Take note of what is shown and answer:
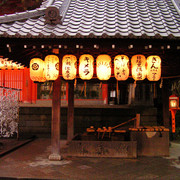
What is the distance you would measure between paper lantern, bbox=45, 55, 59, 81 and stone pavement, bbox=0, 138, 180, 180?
3.39 metres

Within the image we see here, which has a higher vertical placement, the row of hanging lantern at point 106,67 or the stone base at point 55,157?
the row of hanging lantern at point 106,67

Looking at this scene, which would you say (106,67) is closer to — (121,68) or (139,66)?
(121,68)

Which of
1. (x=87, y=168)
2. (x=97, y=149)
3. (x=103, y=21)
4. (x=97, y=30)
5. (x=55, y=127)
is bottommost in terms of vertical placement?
(x=87, y=168)

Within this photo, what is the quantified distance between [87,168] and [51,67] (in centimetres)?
407

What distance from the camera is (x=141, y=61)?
767 cm

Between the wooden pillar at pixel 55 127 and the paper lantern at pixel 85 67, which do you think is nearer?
the paper lantern at pixel 85 67

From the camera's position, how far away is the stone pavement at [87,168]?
22.3 ft

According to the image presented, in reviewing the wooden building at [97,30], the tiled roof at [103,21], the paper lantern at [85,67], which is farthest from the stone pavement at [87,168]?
the tiled roof at [103,21]

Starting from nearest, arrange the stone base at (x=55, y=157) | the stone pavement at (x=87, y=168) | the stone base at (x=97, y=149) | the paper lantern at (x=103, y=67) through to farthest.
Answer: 1. the stone pavement at (x=87, y=168)
2. the paper lantern at (x=103, y=67)
3. the stone base at (x=55, y=157)
4. the stone base at (x=97, y=149)

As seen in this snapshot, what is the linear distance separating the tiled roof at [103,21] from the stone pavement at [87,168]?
475cm

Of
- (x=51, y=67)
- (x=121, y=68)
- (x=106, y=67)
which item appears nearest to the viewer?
(x=121, y=68)

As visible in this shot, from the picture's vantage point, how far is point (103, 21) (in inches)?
304

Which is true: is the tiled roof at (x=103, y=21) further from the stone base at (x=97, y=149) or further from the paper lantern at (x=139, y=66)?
the stone base at (x=97, y=149)

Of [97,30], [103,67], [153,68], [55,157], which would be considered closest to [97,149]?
[55,157]
